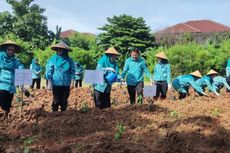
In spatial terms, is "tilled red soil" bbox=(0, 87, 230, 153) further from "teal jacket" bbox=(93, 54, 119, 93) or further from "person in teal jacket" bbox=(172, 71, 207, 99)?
"person in teal jacket" bbox=(172, 71, 207, 99)

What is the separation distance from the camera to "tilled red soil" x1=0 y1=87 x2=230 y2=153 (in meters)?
5.00

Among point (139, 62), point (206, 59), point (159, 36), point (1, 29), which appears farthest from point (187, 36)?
point (139, 62)

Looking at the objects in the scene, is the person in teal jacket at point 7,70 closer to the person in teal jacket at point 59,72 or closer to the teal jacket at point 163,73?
the person in teal jacket at point 59,72

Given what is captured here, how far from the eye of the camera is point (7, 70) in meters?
7.39

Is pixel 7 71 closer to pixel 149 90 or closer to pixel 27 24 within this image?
pixel 149 90

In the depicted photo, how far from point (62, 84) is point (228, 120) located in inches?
114

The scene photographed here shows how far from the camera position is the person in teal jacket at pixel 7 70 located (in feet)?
24.0

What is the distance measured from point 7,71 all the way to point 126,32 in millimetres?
28245

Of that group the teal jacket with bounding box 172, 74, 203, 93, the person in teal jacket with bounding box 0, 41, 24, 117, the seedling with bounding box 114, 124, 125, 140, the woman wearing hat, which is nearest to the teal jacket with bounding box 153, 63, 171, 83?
the teal jacket with bounding box 172, 74, 203, 93

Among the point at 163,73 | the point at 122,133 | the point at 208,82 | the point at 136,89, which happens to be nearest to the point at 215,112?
the point at 136,89

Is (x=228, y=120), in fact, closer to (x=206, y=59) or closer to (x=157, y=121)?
(x=157, y=121)

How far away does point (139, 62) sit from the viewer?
31.9 ft

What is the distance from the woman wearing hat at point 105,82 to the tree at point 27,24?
85.3ft

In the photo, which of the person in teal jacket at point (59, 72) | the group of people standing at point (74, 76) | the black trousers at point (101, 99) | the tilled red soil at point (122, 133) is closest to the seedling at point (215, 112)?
the tilled red soil at point (122, 133)
